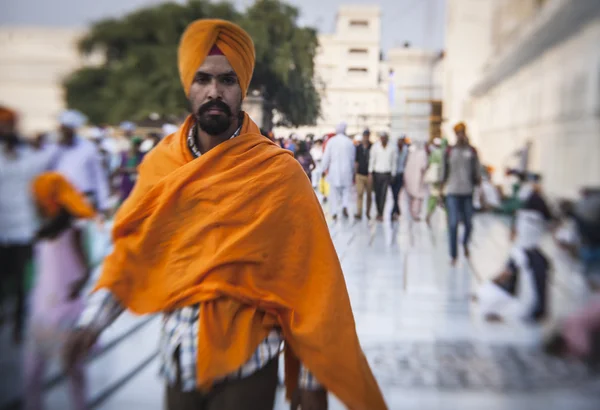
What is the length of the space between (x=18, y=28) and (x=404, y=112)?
206cm

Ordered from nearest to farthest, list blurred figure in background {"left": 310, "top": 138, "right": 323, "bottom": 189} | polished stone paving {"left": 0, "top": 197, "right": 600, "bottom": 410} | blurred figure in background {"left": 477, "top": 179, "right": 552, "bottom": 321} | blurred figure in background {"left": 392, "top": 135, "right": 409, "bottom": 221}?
blurred figure in background {"left": 310, "top": 138, "right": 323, "bottom": 189}, polished stone paving {"left": 0, "top": 197, "right": 600, "bottom": 410}, blurred figure in background {"left": 392, "top": 135, "right": 409, "bottom": 221}, blurred figure in background {"left": 477, "top": 179, "right": 552, "bottom": 321}

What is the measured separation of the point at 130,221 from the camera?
172 centimetres

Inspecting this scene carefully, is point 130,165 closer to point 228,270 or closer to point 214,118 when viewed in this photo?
point 214,118

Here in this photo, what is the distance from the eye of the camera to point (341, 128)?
277 cm

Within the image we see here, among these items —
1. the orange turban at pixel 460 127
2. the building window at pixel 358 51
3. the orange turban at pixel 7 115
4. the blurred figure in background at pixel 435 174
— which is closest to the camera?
the building window at pixel 358 51

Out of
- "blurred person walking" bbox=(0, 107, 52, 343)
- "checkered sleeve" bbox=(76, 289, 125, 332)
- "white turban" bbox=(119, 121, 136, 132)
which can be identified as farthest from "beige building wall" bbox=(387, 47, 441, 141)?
"blurred person walking" bbox=(0, 107, 52, 343)

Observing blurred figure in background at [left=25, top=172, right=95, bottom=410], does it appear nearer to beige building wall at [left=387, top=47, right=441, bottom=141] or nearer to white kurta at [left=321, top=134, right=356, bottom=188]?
white kurta at [left=321, top=134, right=356, bottom=188]

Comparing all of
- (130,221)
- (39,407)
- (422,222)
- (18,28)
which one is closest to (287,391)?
(130,221)

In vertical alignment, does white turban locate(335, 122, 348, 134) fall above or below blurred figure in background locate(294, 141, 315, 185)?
above

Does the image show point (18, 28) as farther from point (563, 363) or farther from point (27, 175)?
point (563, 363)

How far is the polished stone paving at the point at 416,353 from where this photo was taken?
129 inches

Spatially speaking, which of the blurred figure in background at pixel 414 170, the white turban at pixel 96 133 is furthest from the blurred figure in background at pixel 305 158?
the white turban at pixel 96 133

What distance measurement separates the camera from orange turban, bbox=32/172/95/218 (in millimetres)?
3566

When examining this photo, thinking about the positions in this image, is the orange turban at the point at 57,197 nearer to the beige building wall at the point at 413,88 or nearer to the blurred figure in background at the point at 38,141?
the blurred figure in background at the point at 38,141
